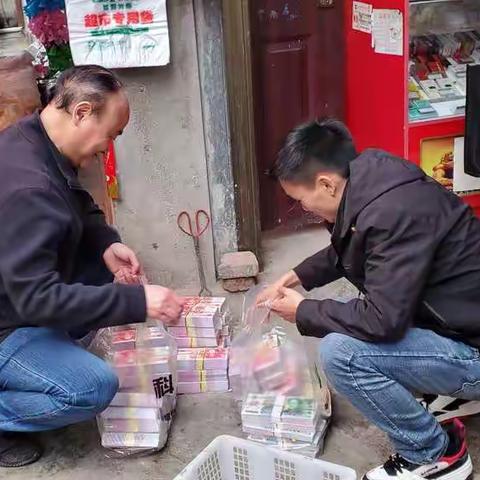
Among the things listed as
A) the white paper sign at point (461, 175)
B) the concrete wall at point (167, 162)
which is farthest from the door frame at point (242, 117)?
the white paper sign at point (461, 175)

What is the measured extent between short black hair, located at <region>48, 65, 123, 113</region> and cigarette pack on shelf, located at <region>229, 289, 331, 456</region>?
86cm

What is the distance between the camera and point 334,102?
13.9ft

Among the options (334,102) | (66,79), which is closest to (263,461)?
(66,79)

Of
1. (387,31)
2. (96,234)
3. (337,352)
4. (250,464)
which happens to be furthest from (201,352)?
(387,31)

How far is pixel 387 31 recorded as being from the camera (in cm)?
357

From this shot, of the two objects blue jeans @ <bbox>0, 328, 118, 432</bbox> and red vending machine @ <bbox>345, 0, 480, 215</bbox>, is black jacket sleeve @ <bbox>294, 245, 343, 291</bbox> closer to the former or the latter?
blue jeans @ <bbox>0, 328, 118, 432</bbox>

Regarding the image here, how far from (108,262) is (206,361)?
1.78 feet

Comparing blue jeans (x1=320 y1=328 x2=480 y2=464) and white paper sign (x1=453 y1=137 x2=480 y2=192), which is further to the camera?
white paper sign (x1=453 y1=137 x2=480 y2=192)

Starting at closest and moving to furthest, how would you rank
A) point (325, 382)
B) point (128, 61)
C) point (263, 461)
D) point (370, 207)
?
point (370, 207) < point (263, 461) < point (325, 382) < point (128, 61)

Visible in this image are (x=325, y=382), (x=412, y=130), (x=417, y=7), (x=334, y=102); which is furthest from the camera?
(x=334, y=102)

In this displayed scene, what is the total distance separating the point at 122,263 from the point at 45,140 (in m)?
0.60

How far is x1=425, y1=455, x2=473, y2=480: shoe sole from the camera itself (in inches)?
90.4

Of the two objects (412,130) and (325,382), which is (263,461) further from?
(412,130)

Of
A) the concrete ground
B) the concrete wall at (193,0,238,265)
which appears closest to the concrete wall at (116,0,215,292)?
the concrete wall at (193,0,238,265)
